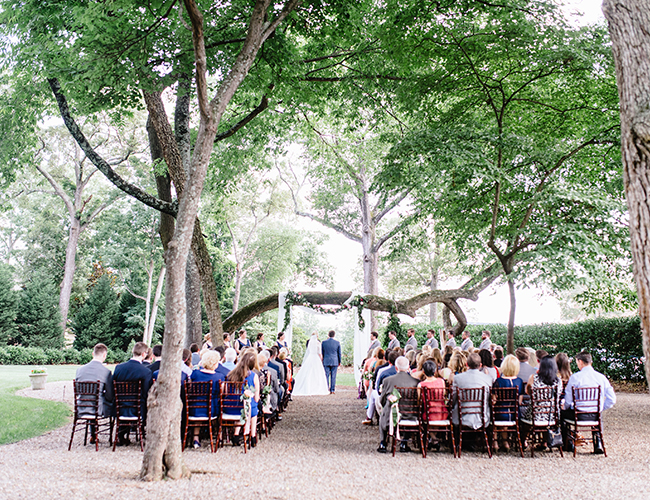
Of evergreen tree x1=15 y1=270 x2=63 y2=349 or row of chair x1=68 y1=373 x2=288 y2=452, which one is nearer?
row of chair x1=68 y1=373 x2=288 y2=452

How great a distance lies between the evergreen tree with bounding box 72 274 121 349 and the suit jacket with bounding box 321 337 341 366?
782 inches

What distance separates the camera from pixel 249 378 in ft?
22.1

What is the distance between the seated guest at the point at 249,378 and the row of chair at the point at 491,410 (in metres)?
1.99

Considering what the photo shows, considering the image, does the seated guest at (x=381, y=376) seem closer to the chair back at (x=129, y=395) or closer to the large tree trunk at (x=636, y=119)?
the chair back at (x=129, y=395)

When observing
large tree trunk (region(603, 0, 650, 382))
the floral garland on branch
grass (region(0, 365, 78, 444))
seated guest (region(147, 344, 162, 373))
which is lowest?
grass (region(0, 365, 78, 444))

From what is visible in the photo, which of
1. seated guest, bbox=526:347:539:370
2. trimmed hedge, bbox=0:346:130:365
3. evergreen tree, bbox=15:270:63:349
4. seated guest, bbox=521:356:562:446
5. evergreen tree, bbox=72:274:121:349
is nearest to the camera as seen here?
seated guest, bbox=521:356:562:446

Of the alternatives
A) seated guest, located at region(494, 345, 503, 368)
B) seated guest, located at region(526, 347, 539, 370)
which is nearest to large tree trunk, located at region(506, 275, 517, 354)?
seated guest, located at region(494, 345, 503, 368)

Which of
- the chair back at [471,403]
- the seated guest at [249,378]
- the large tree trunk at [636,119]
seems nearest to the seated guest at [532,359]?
the chair back at [471,403]

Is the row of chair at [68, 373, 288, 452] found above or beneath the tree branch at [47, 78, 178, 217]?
beneath

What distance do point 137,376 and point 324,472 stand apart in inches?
121

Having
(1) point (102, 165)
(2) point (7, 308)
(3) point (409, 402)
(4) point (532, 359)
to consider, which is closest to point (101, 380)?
(3) point (409, 402)

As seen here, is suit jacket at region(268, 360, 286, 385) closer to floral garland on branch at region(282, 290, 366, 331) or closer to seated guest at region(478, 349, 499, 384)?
seated guest at region(478, 349, 499, 384)

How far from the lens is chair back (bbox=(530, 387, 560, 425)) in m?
6.36

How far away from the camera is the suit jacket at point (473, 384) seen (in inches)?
253
